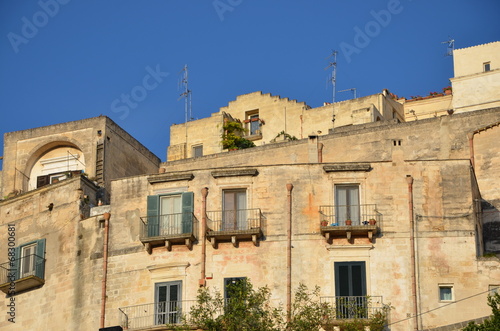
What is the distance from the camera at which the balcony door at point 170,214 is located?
51.8 meters

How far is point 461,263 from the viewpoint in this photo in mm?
49438

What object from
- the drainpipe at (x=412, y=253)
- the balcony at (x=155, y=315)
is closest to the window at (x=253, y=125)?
the drainpipe at (x=412, y=253)

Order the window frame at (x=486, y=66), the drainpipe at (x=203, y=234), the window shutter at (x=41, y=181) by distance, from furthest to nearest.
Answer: the window frame at (x=486, y=66)
the window shutter at (x=41, y=181)
the drainpipe at (x=203, y=234)

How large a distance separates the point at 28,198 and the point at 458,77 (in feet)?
Result: 88.3

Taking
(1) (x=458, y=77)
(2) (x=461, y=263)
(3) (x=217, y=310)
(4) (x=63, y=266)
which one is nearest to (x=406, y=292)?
(2) (x=461, y=263)

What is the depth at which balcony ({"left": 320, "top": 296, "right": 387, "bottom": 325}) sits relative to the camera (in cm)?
4800

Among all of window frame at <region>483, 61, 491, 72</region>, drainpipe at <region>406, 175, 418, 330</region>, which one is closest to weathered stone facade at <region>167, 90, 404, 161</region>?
window frame at <region>483, 61, 491, 72</region>

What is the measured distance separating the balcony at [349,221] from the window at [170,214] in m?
5.44

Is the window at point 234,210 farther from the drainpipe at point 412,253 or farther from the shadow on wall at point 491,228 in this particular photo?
the shadow on wall at point 491,228

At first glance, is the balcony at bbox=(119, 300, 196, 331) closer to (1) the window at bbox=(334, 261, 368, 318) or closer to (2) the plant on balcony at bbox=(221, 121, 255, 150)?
(1) the window at bbox=(334, 261, 368, 318)

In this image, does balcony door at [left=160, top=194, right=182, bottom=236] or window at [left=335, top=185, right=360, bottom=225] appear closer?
window at [left=335, top=185, right=360, bottom=225]

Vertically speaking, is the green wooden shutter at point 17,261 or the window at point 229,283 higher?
the green wooden shutter at point 17,261

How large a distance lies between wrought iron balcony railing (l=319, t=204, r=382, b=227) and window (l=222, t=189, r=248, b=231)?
125 inches

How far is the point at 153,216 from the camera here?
172 feet
